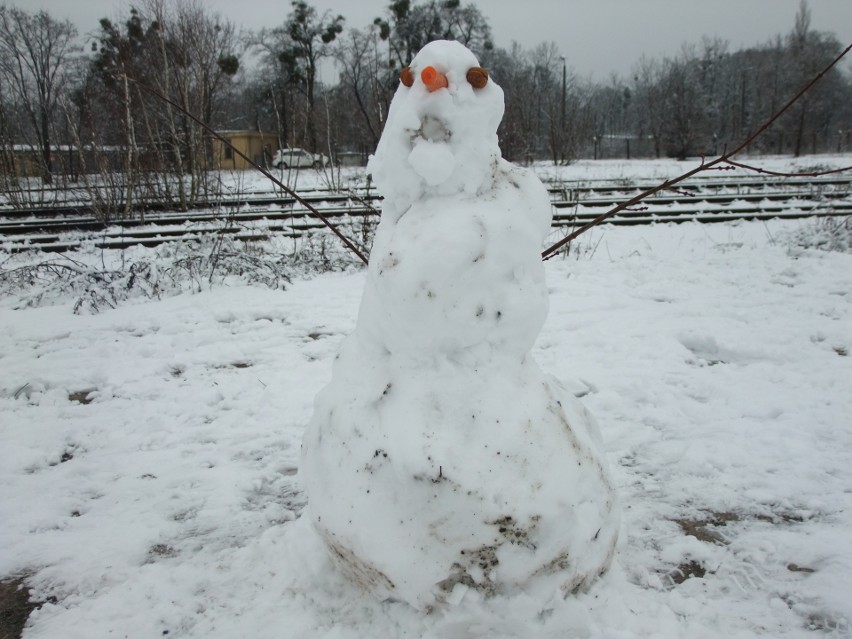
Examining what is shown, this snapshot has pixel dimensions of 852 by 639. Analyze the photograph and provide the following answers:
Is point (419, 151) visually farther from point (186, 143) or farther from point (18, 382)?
point (186, 143)

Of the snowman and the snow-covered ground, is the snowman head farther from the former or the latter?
the snow-covered ground

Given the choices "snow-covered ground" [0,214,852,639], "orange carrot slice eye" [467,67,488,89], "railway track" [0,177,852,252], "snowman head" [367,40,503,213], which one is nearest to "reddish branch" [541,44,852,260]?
"snowman head" [367,40,503,213]

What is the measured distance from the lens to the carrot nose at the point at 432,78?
1.64 m

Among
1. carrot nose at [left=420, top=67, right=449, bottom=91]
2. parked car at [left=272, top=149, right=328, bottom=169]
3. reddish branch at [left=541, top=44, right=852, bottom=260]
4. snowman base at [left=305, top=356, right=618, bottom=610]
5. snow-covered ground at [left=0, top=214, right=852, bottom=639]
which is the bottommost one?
snow-covered ground at [left=0, top=214, right=852, bottom=639]

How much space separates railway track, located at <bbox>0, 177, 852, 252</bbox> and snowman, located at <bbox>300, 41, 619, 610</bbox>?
19.6 feet

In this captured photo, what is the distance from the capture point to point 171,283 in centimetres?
637

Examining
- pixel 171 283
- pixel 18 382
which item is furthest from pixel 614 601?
pixel 171 283

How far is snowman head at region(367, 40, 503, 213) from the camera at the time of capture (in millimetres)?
1681

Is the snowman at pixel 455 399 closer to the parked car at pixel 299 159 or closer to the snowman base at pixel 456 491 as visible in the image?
the snowman base at pixel 456 491

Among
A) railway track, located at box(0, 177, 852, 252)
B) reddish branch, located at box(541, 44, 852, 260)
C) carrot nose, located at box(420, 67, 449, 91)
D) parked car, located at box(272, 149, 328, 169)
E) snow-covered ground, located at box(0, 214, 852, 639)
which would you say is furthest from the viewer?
railway track, located at box(0, 177, 852, 252)

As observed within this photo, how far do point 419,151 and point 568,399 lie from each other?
1153 mm

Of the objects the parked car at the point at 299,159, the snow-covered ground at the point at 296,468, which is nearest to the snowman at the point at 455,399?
the snow-covered ground at the point at 296,468

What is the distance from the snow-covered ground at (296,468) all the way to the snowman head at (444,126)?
137cm

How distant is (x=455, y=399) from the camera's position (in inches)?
67.5
